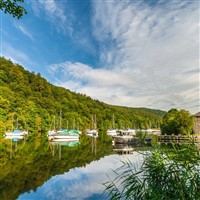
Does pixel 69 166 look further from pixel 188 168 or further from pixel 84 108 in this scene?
pixel 84 108

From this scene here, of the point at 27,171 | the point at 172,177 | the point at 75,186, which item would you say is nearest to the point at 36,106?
the point at 27,171

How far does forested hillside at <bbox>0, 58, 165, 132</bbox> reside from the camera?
233 feet

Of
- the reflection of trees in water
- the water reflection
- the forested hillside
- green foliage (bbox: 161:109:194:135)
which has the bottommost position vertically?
the water reflection

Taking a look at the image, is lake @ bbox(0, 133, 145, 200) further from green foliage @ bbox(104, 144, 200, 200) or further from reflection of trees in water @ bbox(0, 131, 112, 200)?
green foliage @ bbox(104, 144, 200, 200)

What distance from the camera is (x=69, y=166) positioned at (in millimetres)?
24000

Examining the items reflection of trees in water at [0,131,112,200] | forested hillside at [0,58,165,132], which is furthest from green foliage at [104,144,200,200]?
forested hillside at [0,58,165,132]

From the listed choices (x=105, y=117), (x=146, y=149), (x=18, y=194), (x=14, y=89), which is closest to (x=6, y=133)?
(x=14, y=89)

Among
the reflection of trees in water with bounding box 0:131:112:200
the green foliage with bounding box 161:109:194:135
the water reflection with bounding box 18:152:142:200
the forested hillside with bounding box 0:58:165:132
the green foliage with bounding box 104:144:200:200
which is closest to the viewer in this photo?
the green foliage with bounding box 104:144:200:200

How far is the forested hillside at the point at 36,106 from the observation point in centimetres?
7094

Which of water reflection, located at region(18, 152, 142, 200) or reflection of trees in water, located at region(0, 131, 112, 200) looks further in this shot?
reflection of trees in water, located at region(0, 131, 112, 200)

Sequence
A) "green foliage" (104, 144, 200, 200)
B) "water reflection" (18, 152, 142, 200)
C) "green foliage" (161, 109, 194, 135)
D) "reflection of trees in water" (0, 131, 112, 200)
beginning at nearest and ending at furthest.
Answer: "green foliage" (104, 144, 200, 200) < "water reflection" (18, 152, 142, 200) < "reflection of trees in water" (0, 131, 112, 200) < "green foliage" (161, 109, 194, 135)

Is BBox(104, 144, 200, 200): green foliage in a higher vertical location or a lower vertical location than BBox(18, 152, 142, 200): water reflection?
higher

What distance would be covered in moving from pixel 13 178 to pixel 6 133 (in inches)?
1703

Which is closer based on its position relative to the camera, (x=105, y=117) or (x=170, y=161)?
(x=170, y=161)
